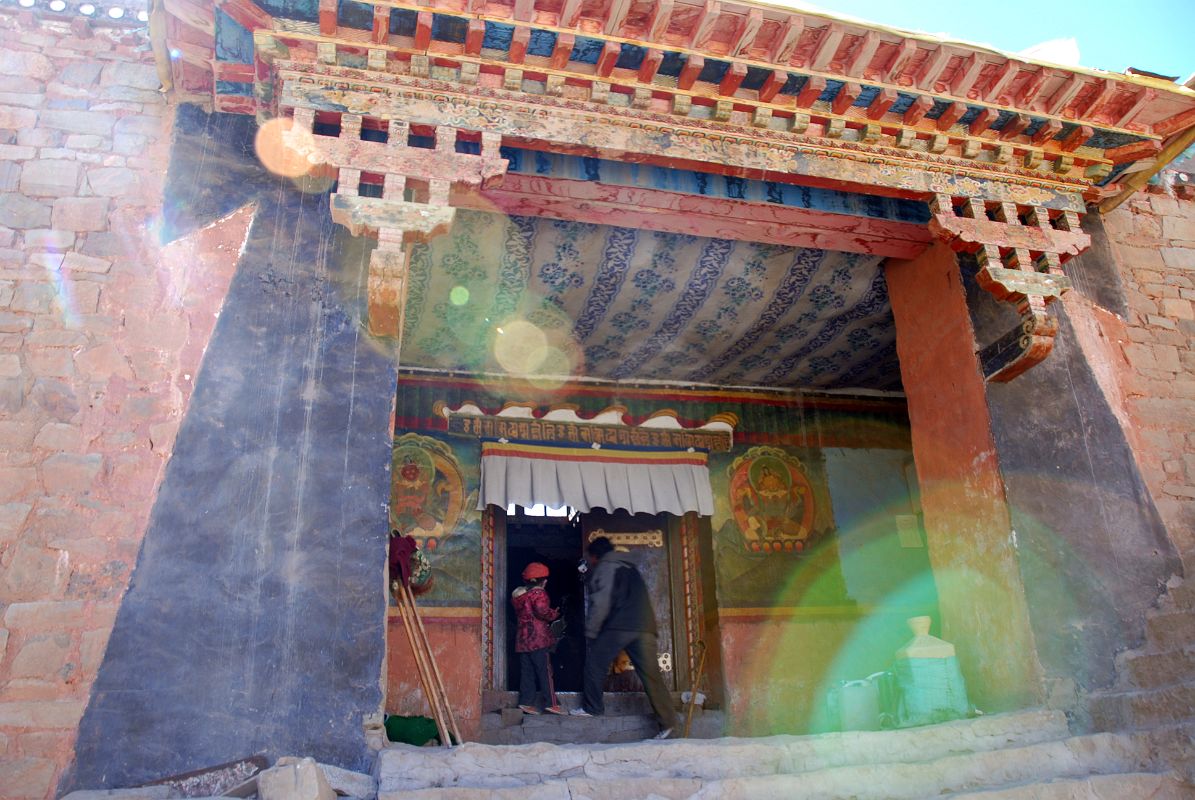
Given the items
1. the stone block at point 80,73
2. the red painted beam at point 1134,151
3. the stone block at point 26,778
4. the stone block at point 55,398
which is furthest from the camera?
the red painted beam at point 1134,151

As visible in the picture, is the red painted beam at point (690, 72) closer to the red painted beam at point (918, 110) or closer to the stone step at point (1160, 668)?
the red painted beam at point (918, 110)

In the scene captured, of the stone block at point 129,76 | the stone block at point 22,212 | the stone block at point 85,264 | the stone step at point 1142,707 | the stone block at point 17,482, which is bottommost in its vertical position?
the stone step at point 1142,707

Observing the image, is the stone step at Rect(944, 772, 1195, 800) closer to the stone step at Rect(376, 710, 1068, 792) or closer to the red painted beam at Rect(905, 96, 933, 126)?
the stone step at Rect(376, 710, 1068, 792)

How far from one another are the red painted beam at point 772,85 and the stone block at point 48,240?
3.92m

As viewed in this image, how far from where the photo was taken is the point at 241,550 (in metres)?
4.35

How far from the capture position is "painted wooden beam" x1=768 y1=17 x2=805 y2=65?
5.31 m

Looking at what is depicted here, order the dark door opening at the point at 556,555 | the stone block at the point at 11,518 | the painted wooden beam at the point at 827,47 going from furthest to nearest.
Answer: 1. the dark door opening at the point at 556,555
2. the painted wooden beam at the point at 827,47
3. the stone block at the point at 11,518

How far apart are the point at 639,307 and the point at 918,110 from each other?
235 cm

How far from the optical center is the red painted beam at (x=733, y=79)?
17.6 ft

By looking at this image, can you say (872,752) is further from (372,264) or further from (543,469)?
(543,469)

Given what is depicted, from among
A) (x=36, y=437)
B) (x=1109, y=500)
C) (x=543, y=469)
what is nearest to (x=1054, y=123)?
(x=1109, y=500)

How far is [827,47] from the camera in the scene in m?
5.45

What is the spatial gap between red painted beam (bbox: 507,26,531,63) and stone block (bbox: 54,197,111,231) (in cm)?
232

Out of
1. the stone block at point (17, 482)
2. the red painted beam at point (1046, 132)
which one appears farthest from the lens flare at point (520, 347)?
the red painted beam at point (1046, 132)
